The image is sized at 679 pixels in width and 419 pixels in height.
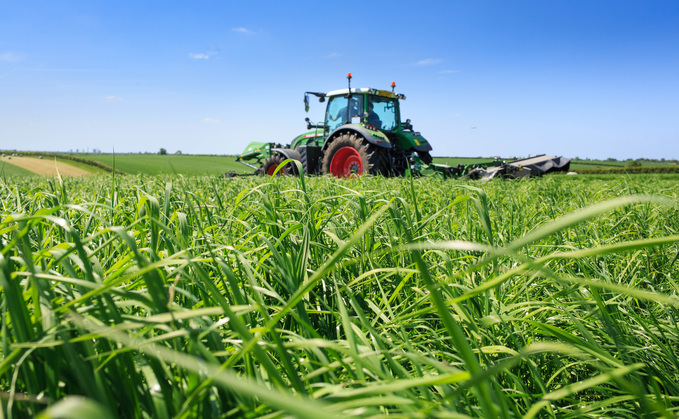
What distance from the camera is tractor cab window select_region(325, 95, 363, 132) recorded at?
26.7 ft

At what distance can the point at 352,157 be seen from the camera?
7.62 metres

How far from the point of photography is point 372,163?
7.05 meters

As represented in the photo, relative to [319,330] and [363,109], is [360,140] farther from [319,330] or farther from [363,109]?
[319,330]

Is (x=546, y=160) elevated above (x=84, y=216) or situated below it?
above

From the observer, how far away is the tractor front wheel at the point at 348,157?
7.08 metres

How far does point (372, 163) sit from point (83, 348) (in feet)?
21.9

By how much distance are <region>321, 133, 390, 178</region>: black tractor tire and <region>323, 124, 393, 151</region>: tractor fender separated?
0.10 metres

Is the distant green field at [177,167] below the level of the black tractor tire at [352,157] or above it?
above

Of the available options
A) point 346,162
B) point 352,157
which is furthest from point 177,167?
point 352,157

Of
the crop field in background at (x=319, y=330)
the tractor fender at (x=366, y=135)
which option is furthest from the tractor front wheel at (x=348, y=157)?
the crop field in background at (x=319, y=330)

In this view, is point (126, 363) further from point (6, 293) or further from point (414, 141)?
point (414, 141)

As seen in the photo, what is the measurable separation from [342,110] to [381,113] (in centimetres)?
94

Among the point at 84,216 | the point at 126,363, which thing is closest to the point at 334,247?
the point at 126,363

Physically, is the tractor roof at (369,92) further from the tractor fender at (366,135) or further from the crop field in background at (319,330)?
the crop field in background at (319,330)
